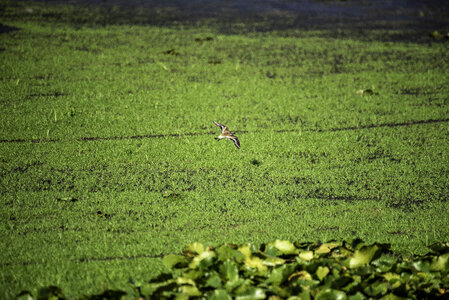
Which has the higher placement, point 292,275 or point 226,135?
point 226,135

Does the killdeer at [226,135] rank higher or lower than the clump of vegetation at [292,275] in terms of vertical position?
higher

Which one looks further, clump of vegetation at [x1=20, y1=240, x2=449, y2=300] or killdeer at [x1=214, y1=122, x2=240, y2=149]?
killdeer at [x1=214, y1=122, x2=240, y2=149]

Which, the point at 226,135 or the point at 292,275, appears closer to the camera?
→ the point at 292,275

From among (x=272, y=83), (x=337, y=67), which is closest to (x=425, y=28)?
(x=337, y=67)

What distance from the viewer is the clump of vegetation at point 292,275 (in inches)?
80.0

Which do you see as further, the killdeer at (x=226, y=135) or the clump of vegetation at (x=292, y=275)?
the killdeer at (x=226, y=135)

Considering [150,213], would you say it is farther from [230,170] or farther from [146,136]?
[146,136]

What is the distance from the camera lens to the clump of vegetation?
2.03m

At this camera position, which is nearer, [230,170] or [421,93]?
[230,170]

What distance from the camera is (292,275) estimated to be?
84.7 inches

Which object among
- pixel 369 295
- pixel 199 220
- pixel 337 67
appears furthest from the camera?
pixel 337 67

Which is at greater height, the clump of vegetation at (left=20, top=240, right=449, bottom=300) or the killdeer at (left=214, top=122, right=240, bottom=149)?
the killdeer at (left=214, top=122, right=240, bottom=149)

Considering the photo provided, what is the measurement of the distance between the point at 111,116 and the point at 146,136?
0.55 metres

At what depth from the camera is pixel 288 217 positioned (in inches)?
121
